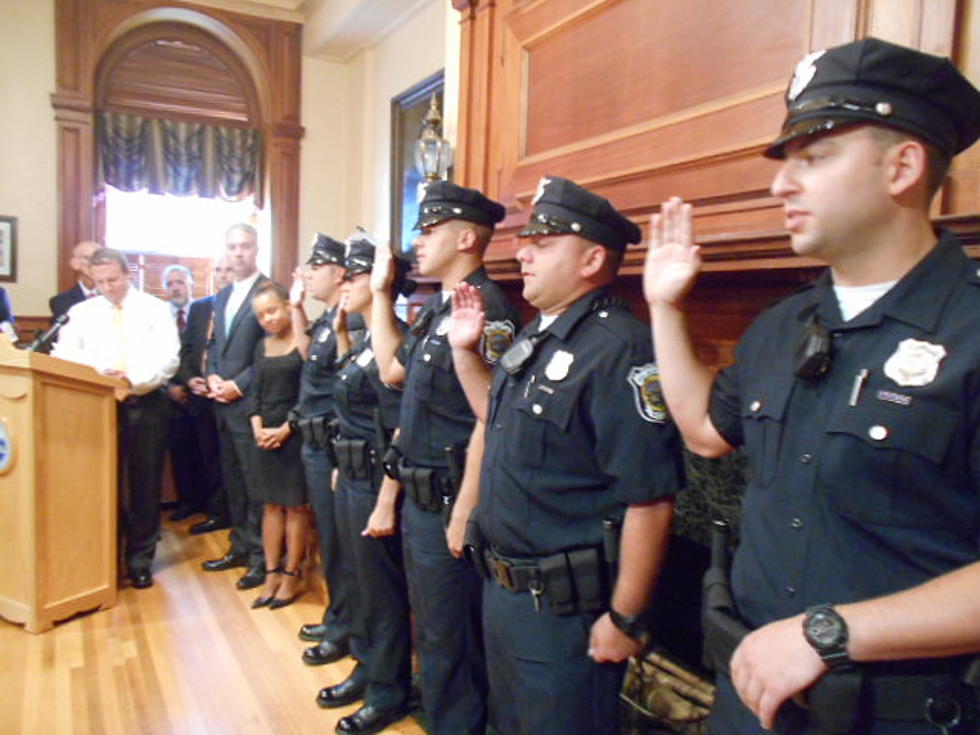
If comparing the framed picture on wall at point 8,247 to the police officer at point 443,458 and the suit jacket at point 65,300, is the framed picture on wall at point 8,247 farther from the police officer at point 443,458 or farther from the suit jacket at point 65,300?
the police officer at point 443,458

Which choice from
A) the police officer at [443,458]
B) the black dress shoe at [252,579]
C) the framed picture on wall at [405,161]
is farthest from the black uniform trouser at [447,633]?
the framed picture on wall at [405,161]

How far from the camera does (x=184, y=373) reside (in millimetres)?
4227

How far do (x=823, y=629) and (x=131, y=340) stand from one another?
3.38 meters

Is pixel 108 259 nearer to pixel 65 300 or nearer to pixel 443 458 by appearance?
pixel 65 300

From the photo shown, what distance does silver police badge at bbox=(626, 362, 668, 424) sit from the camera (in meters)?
1.34

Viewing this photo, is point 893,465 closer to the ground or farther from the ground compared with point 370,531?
farther from the ground

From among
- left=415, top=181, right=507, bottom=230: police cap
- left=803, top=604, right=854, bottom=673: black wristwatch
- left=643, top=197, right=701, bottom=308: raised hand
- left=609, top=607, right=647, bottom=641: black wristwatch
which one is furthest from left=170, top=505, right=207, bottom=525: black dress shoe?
left=803, top=604, right=854, bottom=673: black wristwatch

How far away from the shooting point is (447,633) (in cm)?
190

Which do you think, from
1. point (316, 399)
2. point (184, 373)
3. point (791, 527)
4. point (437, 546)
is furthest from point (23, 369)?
point (791, 527)

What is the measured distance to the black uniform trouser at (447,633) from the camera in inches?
74.6

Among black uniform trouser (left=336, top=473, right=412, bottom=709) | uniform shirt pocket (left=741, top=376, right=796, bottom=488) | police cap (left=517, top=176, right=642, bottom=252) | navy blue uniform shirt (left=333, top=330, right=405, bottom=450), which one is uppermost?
police cap (left=517, top=176, right=642, bottom=252)

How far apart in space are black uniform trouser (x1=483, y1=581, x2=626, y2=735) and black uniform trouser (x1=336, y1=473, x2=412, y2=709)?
0.89 metres

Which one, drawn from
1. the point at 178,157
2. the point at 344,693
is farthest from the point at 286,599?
the point at 178,157

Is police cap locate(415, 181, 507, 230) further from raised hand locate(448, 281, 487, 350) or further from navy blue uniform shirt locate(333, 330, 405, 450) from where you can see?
navy blue uniform shirt locate(333, 330, 405, 450)
